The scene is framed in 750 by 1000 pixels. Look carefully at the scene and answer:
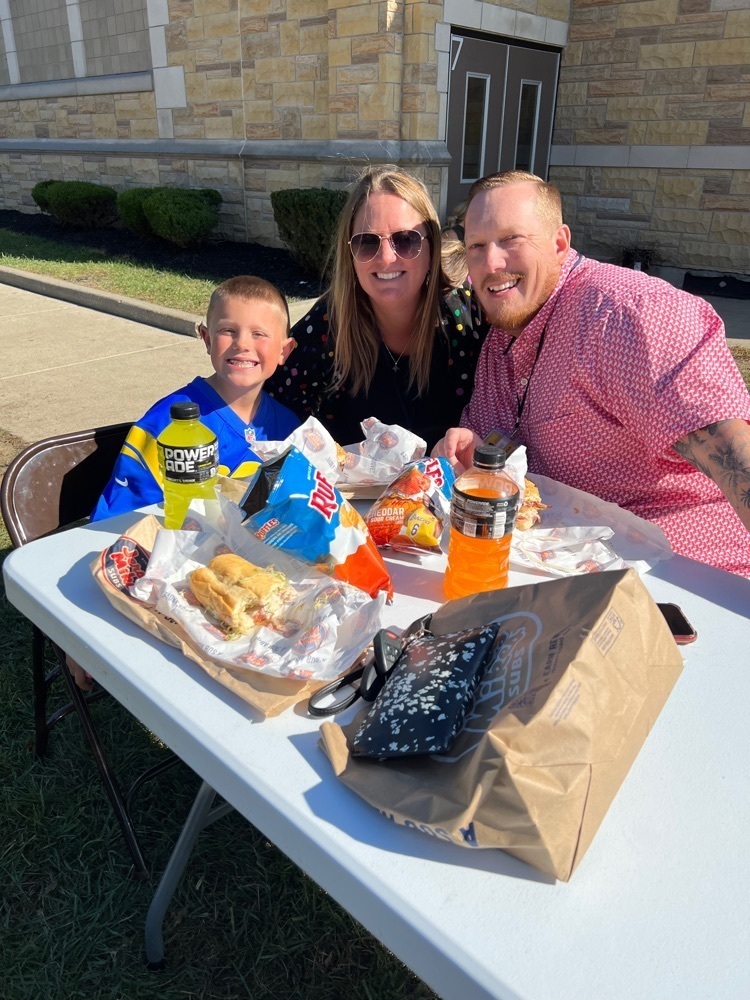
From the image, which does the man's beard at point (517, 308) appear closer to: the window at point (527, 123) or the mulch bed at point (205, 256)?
the mulch bed at point (205, 256)

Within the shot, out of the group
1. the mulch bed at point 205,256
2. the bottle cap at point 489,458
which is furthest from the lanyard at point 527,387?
the mulch bed at point 205,256

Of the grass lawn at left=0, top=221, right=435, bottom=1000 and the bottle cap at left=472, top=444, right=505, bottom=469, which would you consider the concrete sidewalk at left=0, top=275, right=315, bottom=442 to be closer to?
the grass lawn at left=0, top=221, right=435, bottom=1000

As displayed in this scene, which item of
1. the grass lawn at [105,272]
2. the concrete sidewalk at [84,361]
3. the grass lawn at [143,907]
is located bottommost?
the grass lawn at [143,907]

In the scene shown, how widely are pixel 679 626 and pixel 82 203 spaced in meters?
11.5

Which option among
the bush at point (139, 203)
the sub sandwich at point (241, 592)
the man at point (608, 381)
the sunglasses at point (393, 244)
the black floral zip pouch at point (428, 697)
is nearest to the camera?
the black floral zip pouch at point (428, 697)

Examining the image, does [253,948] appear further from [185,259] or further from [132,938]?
[185,259]

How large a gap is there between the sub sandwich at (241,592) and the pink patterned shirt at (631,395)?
940 millimetres

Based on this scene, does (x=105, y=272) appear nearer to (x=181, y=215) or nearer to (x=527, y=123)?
(x=181, y=215)

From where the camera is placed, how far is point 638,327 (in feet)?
5.48

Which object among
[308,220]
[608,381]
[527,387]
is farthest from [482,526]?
[308,220]

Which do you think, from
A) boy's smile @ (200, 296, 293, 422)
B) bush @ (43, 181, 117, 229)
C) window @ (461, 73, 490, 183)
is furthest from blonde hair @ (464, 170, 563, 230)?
bush @ (43, 181, 117, 229)

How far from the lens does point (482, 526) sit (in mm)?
1310

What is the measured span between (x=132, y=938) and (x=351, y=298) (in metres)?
1.93

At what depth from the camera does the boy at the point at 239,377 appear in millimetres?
2156
